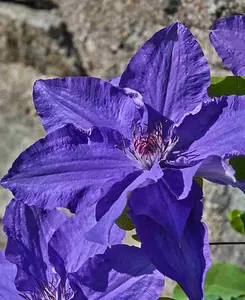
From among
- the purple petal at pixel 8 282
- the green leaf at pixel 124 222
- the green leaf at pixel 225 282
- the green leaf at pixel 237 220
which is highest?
the green leaf at pixel 124 222

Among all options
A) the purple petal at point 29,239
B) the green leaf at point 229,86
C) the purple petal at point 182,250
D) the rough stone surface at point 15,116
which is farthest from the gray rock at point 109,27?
the purple petal at point 182,250

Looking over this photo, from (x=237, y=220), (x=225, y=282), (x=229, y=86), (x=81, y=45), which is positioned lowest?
(x=225, y=282)

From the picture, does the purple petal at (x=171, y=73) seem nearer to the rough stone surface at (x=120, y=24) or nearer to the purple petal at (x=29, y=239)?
the purple petal at (x=29, y=239)

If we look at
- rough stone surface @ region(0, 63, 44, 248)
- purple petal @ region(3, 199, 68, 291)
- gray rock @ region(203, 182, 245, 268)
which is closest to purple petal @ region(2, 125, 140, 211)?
purple petal @ region(3, 199, 68, 291)

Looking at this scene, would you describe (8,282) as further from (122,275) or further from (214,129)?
(214,129)

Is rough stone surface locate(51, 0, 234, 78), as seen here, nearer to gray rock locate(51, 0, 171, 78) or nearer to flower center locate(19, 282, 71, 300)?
gray rock locate(51, 0, 171, 78)

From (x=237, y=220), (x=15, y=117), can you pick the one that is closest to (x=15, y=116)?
(x=15, y=117)

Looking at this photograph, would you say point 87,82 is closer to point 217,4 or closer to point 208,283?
point 208,283
